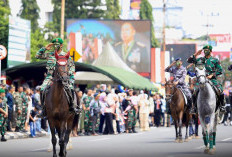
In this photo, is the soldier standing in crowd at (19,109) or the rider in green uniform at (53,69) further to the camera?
the soldier standing in crowd at (19,109)

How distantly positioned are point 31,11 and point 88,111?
1865 inches

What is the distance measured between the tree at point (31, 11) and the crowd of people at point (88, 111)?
4002cm

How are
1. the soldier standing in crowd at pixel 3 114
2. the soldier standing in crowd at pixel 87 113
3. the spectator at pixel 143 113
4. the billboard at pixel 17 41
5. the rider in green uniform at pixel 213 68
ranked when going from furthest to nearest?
the billboard at pixel 17 41 → the spectator at pixel 143 113 → the soldier standing in crowd at pixel 87 113 → the soldier standing in crowd at pixel 3 114 → the rider in green uniform at pixel 213 68

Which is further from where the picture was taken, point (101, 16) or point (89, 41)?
point (101, 16)

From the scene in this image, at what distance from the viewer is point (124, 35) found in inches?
3071

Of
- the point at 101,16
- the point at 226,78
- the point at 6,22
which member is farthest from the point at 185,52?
the point at 6,22

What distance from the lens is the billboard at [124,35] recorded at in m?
77.6

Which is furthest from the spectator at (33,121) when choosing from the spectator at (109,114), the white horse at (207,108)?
the white horse at (207,108)

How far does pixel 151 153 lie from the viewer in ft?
58.0

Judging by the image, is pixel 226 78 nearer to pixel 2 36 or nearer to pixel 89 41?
pixel 89 41

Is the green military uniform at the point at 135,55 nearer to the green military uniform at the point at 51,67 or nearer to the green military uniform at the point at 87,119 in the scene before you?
the green military uniform at the point at 87,119

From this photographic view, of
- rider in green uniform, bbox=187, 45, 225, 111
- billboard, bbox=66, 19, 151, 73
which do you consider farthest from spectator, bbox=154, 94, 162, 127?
billboard, bbox=66, 19, 151, 73

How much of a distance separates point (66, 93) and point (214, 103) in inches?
171

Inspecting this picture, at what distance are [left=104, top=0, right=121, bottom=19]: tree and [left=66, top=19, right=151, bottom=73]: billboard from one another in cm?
1184
